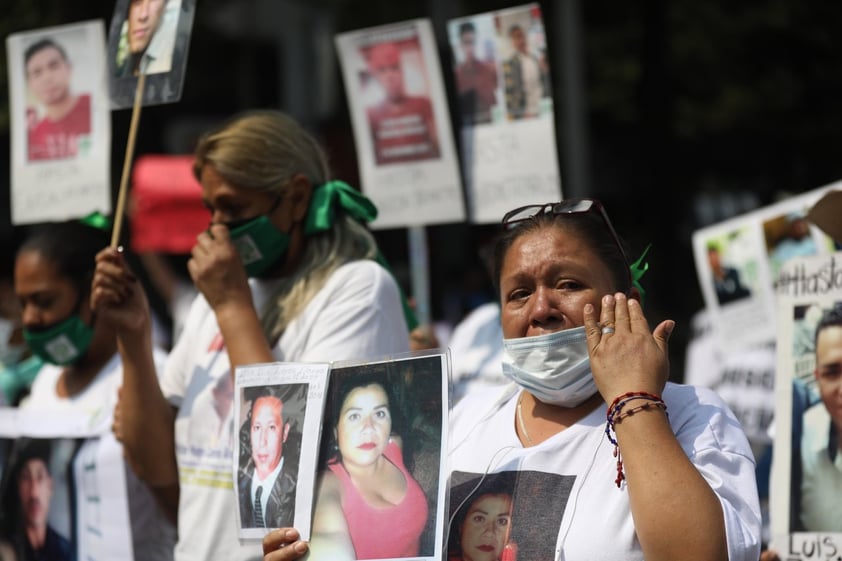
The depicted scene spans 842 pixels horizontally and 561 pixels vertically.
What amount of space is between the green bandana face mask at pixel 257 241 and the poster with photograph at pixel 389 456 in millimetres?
901

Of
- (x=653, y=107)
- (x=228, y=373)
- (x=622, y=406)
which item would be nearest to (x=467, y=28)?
(x=228, y=373)

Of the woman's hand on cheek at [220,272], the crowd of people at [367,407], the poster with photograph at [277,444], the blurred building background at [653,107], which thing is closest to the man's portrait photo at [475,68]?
the crowd of people at [367,407]

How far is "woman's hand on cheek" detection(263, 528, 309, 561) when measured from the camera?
2.49 m

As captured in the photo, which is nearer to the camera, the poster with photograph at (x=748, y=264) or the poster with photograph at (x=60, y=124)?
the poster with photograph at (x=60, y=124)

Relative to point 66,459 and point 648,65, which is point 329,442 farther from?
point 648,65

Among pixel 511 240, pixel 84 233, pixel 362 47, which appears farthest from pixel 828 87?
pixel 511 240

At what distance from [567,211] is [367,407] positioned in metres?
0.59

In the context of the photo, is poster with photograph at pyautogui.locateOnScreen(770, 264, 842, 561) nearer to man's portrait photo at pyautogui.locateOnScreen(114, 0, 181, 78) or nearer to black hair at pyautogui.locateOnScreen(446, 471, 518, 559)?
black hair at pyautogui.locateOnScreen(446, 471, 518, 559)

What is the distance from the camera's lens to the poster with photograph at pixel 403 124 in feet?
16.2

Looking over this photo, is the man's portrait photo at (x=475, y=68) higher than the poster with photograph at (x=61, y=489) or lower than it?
higher

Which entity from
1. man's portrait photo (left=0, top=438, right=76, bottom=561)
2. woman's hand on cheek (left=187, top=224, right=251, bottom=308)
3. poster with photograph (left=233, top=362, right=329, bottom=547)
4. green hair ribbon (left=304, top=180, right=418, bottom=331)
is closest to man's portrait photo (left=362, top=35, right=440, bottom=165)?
green hair ribbon (left=304, top=180, right=418, bottom=331)

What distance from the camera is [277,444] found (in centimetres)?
262

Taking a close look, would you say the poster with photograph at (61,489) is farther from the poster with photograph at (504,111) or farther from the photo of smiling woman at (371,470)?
the poster with photograph at (504,111)

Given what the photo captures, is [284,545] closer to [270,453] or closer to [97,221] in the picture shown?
[270,453]
